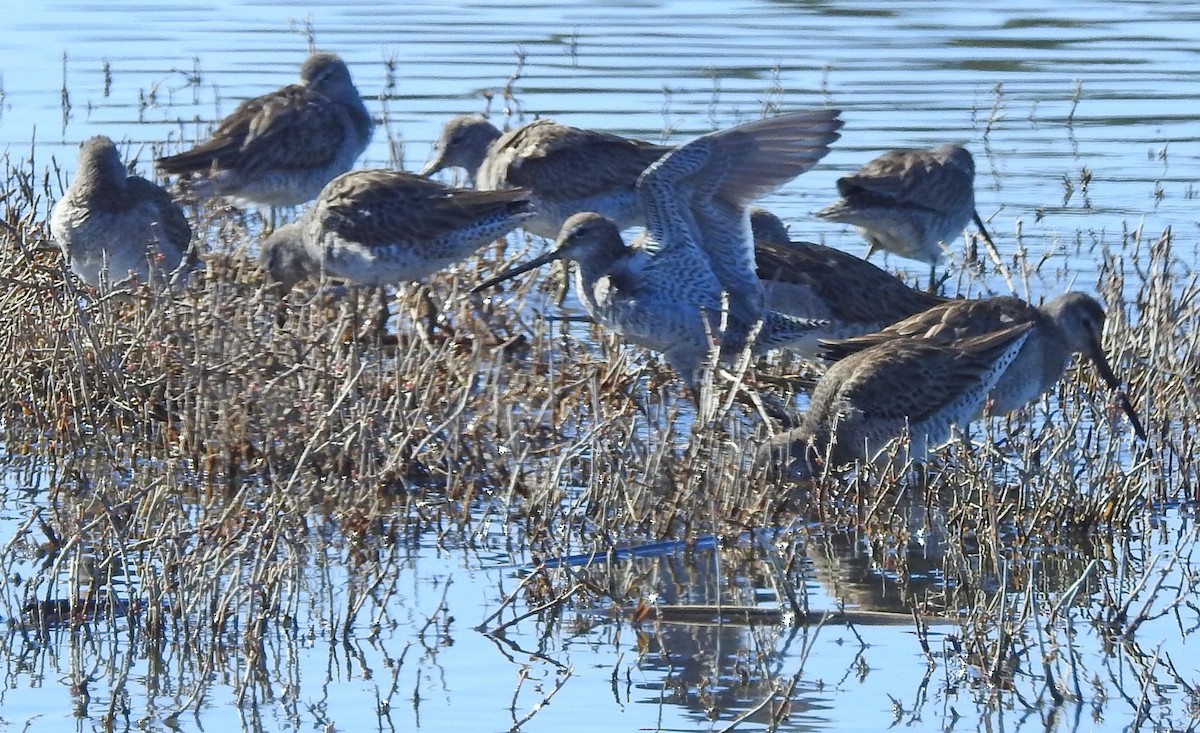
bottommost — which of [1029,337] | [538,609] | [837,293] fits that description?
[538,609]

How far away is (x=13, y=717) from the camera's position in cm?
462

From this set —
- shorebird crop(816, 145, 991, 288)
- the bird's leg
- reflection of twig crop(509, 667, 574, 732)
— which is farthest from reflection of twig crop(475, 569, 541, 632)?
shorebird crop(816, 145, 991, 288)

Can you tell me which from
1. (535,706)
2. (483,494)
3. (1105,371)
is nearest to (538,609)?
(535,706)

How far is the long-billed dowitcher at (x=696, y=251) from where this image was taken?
25.2 ft

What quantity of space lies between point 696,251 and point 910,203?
1905 millimetres

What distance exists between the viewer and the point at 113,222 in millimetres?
8203

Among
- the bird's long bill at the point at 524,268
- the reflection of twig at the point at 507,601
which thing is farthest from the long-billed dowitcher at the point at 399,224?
the reflection of twig at the point at 507,601

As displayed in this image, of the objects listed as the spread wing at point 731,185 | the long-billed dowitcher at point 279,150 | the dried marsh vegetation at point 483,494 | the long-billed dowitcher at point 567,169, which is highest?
the long-billed dowitcher at point 279,150

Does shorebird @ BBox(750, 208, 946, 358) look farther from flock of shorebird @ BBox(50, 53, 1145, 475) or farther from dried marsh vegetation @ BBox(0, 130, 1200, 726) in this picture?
dried marsh vegetation @ BBox(0, 130, 1200, 726)

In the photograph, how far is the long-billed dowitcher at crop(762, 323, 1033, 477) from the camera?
6848 mm

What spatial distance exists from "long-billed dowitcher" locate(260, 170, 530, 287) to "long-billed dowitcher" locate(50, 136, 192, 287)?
574 millimetres

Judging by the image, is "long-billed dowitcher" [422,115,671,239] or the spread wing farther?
"long-billed dowitcher" [422,115,671,239]

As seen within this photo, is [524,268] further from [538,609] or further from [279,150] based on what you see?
[538,609]

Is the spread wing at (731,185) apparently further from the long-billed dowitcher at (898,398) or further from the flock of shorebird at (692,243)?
the long-billed dowitcher at (898,398)
